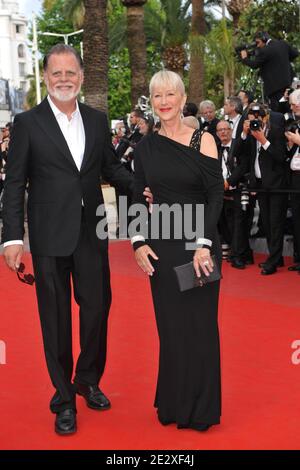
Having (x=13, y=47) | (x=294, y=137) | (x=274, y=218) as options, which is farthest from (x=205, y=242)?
(x=13, y=47)

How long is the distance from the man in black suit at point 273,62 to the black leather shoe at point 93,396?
626cm

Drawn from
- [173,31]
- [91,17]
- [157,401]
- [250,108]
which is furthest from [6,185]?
[173,31]

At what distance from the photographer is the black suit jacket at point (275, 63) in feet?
30.3

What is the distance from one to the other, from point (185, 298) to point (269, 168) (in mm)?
4535

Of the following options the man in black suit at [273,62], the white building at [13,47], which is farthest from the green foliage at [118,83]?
the white building at [13,47]

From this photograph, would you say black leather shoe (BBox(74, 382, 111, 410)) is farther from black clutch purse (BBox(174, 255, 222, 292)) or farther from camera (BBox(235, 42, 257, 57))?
camera (BBox(235, 42, 257, 57))

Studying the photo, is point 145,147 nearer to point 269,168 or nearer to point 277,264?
point 269,168

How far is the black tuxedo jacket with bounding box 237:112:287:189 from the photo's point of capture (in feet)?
25.0

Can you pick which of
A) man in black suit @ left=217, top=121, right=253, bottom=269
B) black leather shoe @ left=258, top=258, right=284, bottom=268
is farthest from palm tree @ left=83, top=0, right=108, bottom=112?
black leather shoe @ left=258, top=258, right=284, bottom=268

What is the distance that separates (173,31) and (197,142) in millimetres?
22236

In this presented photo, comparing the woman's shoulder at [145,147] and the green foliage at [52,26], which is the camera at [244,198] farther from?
the green foliage at [52,26]

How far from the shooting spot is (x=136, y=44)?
1789 cm
